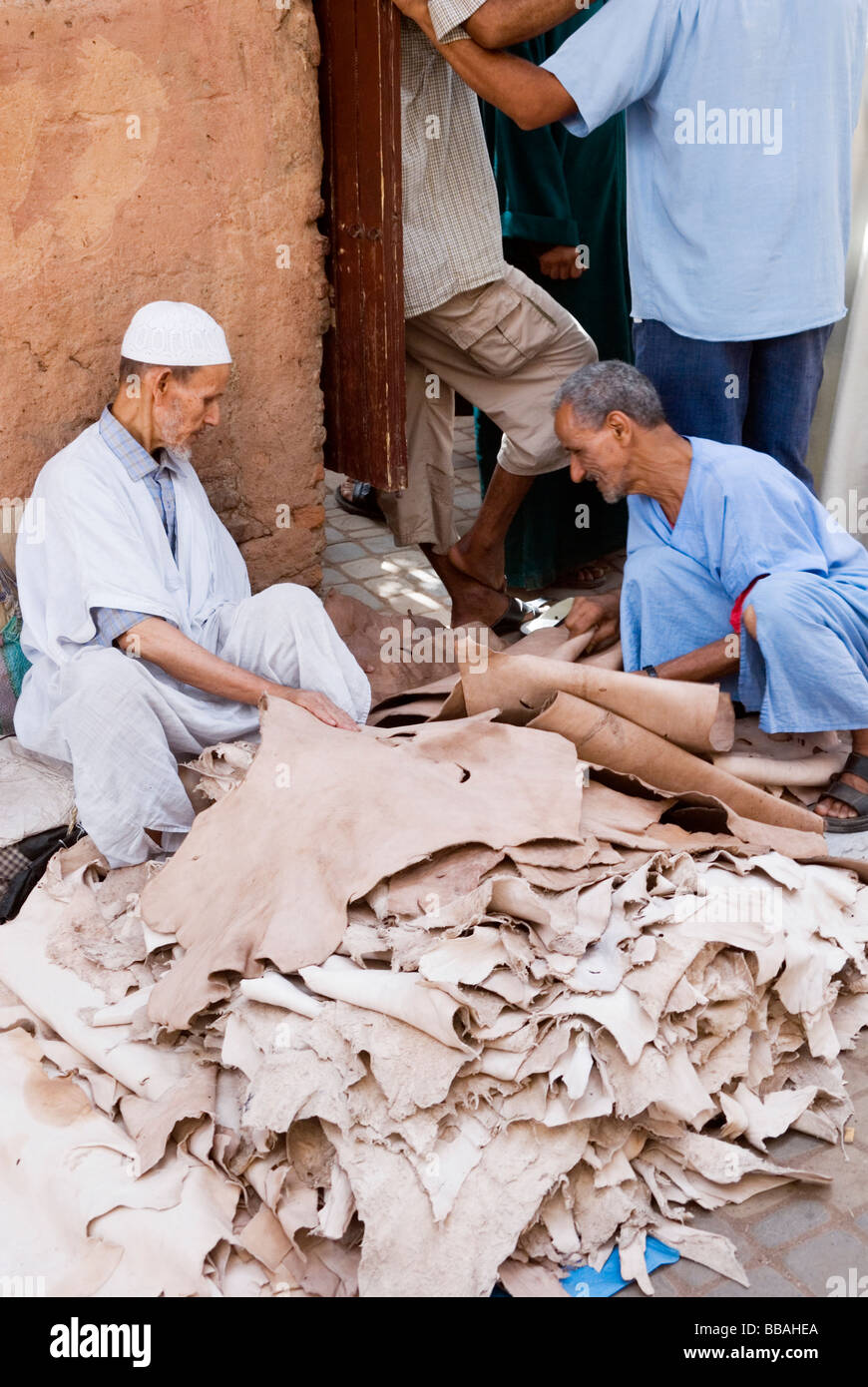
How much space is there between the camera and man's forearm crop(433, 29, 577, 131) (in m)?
3.77

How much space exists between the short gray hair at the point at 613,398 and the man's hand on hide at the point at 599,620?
59 centimetres

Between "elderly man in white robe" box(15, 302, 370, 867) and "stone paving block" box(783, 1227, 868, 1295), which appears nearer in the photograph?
"stone paving block" box(783, 1227, 868, 1295)

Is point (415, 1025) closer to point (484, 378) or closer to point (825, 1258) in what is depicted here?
point (825, 1258)

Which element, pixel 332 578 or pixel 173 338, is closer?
pixel 173 338

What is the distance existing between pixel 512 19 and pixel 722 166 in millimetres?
690

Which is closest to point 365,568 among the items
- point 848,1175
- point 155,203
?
point 155,203

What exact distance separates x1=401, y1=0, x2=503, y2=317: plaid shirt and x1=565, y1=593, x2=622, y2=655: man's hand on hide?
1.05 m

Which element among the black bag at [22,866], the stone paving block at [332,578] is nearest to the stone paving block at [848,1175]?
the black bag at [22,866]

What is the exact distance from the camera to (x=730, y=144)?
12.6 ft

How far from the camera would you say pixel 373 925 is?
289cm

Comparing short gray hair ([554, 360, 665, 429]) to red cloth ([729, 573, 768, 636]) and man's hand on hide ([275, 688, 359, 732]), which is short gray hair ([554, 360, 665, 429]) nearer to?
red cloth ([729, 573, 768, 636])

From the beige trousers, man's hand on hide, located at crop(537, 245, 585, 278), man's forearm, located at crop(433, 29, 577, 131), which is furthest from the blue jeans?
man's hand on hide, located at crop(537, 245, 585, 278)

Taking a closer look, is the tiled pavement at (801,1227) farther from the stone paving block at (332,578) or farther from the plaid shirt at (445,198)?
the stone paving block at (332,578)

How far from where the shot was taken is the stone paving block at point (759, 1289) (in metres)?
2.49
